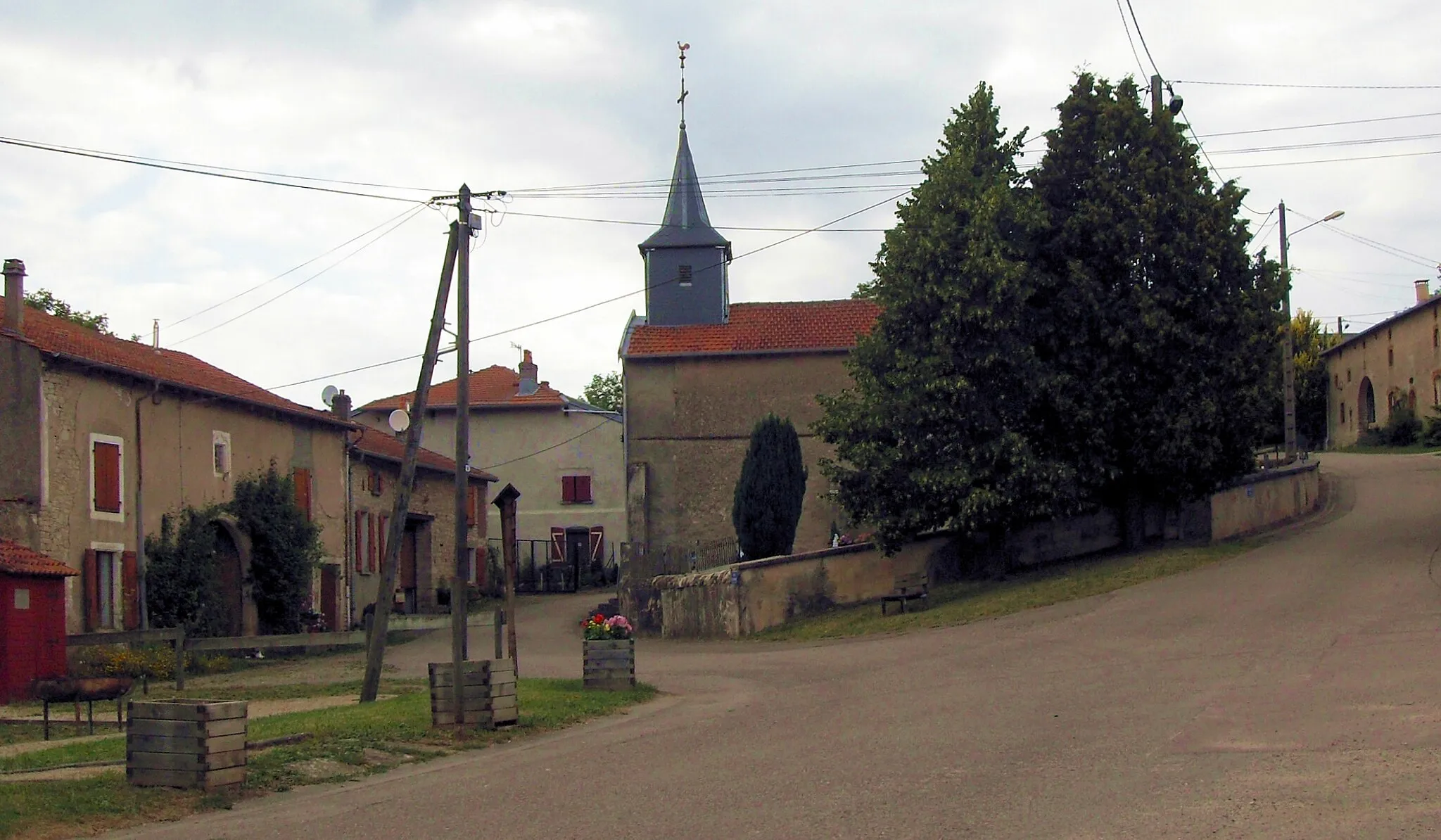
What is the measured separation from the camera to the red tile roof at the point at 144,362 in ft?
89.1

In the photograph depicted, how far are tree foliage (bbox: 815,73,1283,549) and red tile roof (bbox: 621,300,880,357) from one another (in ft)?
40.1

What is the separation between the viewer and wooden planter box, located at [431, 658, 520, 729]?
14.8 metres

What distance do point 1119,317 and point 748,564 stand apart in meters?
9.20

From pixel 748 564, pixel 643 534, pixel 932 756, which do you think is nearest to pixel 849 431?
pixel 748 564

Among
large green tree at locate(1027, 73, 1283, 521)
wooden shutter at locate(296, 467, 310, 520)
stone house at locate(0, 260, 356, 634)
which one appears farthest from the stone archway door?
large green tree at locate(1027, 73, 1283, 521)

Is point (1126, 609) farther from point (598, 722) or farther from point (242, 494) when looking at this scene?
point (242, 494)

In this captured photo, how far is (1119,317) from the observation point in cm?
2758

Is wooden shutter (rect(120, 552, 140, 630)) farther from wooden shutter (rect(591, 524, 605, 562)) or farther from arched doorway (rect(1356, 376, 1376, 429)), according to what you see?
arched doorway (rect(1356, 376, 1376, 429))

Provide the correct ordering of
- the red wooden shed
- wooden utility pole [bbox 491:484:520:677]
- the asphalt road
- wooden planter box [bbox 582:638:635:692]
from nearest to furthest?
the asphalt road → wooden utility pole [bbox 491:484:520:677] → wooden planter box [bbox 582:638:635:692] → the red wooden shed

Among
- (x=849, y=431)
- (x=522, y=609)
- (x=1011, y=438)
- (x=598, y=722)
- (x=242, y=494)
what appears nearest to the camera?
A: (x=598, y=722)

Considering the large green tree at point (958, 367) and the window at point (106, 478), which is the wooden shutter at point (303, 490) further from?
the large green tree at point (958, 367)

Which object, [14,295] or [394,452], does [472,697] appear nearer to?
[14,295]

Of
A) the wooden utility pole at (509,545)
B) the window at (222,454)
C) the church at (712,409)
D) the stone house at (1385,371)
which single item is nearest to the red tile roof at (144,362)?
the window at (222,454)

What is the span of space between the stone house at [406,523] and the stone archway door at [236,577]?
15.8 ft
